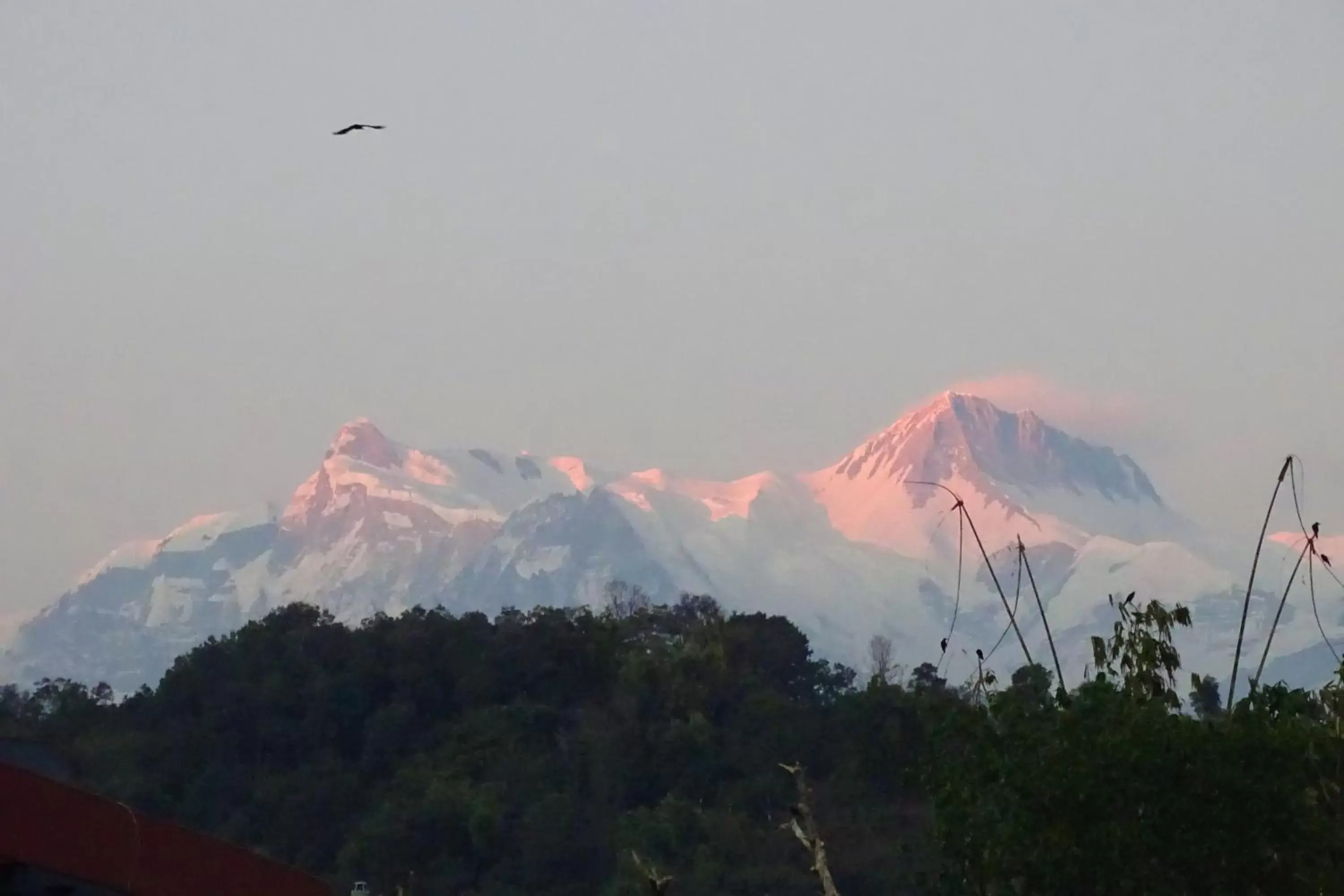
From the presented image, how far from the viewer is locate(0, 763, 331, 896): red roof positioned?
1372cm

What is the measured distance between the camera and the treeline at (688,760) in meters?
22.2

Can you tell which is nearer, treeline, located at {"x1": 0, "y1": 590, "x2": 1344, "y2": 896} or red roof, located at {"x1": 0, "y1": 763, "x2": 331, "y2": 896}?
red roof, located at {"x1": 0, "y1": 763, "x2": 331, "y2": 896}

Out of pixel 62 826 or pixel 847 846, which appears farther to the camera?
pixel 847 846

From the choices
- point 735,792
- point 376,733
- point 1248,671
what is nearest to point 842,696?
point 735,792

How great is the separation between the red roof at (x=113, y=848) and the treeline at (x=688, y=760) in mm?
9815

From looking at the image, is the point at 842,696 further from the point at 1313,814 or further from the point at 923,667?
the point at 1313,814

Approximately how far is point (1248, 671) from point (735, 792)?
14033cm

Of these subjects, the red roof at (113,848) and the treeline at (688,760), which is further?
the treeline at (688,760)

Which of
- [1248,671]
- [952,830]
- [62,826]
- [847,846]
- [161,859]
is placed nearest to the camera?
[62,826]

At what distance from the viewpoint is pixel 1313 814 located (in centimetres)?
2203

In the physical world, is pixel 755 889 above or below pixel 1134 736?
below

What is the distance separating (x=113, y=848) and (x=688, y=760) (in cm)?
5663

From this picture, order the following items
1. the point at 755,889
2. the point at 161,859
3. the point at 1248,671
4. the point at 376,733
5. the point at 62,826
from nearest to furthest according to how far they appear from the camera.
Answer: the point at 62,826 < the point at 161,859 < the point at 755,889 < the point at 376,733 < the point at 1248,671

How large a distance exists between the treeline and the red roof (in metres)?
9.81
